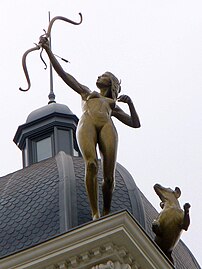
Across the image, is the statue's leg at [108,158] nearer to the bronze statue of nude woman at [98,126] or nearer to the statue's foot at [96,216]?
the bronze statue of nude woman at [98,126]

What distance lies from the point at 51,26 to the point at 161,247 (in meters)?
4.17

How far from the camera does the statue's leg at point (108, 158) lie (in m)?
31.4

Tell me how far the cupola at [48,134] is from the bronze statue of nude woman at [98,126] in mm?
7364

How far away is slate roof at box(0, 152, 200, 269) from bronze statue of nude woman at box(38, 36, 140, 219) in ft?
7.41

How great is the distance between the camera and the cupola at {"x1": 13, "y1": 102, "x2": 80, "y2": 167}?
3981 centimetres

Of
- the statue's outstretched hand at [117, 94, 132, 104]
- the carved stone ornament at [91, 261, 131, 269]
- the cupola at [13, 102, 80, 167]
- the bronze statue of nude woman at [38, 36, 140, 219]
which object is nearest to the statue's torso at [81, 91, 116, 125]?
the bronze statue of nude woman at [38, 36, 140, 219]

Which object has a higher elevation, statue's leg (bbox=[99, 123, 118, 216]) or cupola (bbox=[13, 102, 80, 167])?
cupola (bbox=[13, 102, 80, 167])

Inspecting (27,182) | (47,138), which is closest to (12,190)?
(27,182)

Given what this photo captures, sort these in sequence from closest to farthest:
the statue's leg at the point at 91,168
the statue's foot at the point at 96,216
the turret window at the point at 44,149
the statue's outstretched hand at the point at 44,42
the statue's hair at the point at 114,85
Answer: the statue's foot at the point at 96,216, the statue's leg at the point at 91,168, the statue's outstretched hand at the point at 44,42, the statue's hair at the point at 114,85, the turret window at the point at 44,149

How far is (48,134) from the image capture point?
4003cm

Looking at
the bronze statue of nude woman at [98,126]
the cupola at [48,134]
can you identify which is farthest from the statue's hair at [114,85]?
the cupola at [48,134]

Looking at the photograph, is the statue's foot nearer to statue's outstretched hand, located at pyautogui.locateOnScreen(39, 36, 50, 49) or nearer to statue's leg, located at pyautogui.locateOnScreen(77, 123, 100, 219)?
statue's leg, located at pyautogui.locateOnScreen(77, 123, 100, 219)

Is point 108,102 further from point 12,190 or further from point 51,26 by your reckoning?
point 12,190

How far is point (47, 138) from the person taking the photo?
40.1 meters
